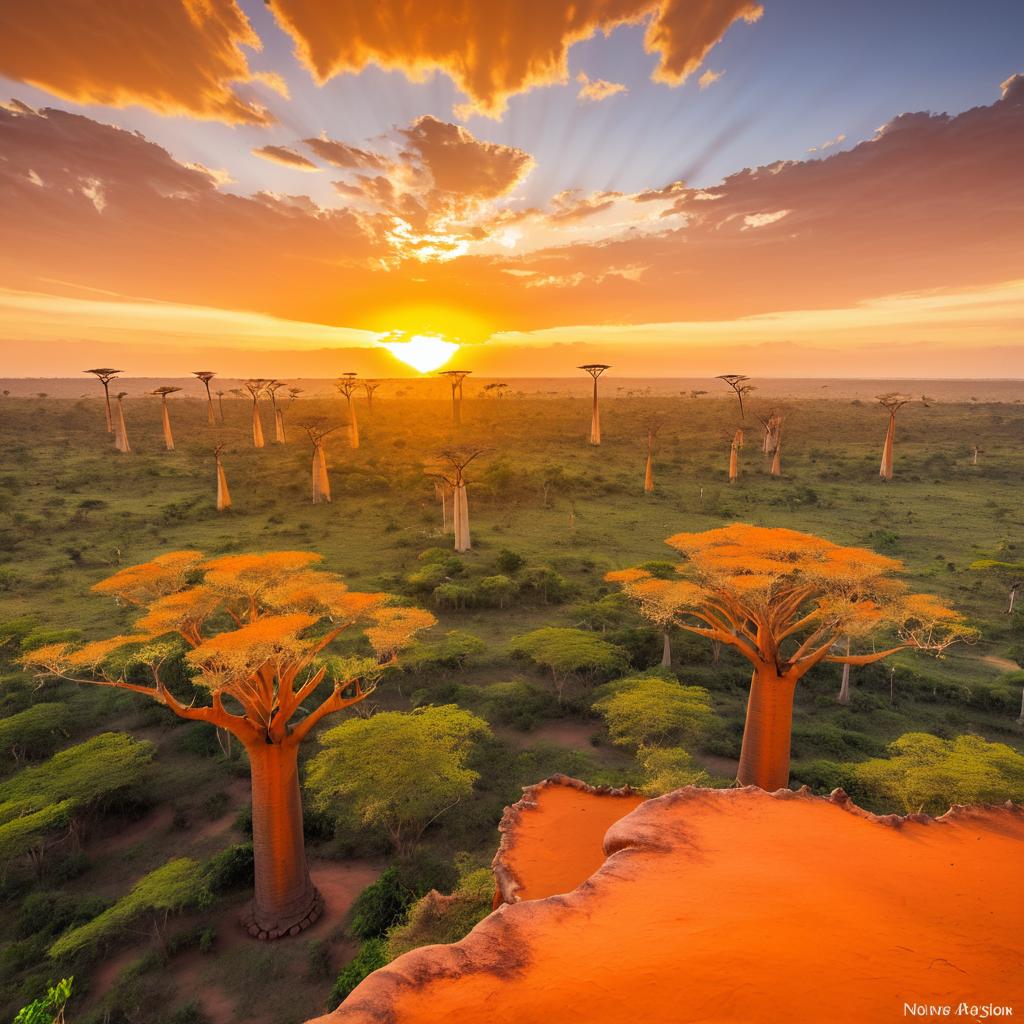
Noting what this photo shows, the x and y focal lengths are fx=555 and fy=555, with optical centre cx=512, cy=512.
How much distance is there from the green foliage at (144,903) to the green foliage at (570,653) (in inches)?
439

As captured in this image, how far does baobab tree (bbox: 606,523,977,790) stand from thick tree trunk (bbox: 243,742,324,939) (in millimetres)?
9030

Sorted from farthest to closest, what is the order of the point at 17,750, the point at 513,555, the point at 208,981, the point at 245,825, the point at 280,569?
the point at 513,555
the point at 17,750
the point at 245,825
the point at 280,569
the point at 208,981

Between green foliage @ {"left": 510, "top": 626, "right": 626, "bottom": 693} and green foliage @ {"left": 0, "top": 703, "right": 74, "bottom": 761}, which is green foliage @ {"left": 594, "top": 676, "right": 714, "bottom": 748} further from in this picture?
green foliage @ {"left": 0, "top": 703, "right": 74, "bottom": 761}

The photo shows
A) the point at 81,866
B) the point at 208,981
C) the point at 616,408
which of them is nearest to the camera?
the point at 208,981

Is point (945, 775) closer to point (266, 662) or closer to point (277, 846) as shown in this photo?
point (277, 846)

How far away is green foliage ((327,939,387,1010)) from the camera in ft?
33.0

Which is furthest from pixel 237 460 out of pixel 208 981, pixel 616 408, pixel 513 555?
pixel 616 408

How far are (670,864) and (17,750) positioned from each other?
19988 millimetres

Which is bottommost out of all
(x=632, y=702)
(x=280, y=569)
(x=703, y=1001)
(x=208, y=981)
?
(x=208, y=981)

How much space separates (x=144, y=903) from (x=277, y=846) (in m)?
2.55

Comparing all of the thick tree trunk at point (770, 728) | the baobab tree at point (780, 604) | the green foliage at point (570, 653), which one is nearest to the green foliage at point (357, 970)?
the baobab tree at point (780, 604)

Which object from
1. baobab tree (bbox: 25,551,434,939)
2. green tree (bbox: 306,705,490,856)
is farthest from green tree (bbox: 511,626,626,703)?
baobab tree (bbox: 25,551,434,939)

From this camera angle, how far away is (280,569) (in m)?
12.8

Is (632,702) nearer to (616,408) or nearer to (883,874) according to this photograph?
(883,874)
